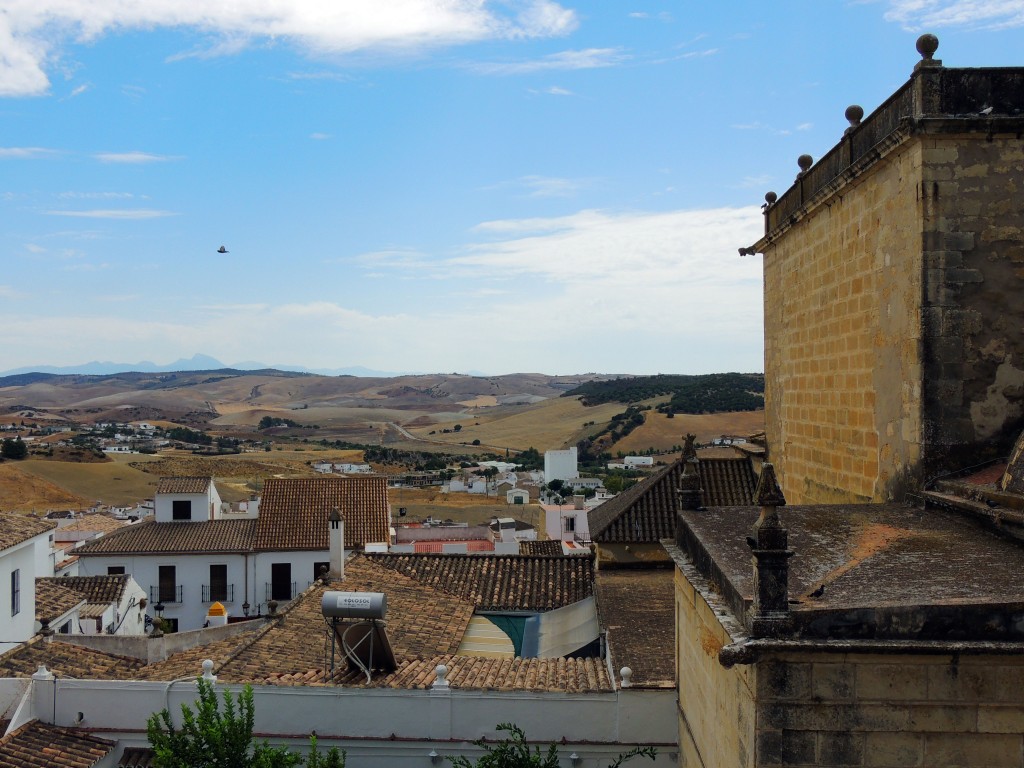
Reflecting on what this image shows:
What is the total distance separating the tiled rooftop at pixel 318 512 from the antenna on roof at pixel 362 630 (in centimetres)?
1584

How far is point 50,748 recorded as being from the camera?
9930 mm

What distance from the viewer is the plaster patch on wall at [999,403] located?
712cm

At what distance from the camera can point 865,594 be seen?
203 inches

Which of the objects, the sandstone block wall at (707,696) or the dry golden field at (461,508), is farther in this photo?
the dry golden field at (461,508)

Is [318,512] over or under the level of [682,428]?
over

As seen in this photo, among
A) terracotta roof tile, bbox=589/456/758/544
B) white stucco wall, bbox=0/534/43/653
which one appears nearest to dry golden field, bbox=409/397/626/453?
terracotta roof tile, bbox=589/456/758/544

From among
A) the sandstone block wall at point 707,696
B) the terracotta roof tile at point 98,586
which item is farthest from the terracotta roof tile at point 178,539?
the sandstone block wall at point 707,696

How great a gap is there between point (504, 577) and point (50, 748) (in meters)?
8.45

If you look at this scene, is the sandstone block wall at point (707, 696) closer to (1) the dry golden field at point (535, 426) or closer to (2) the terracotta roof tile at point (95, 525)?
(2) the terracotta roof tile at point (95, 525)

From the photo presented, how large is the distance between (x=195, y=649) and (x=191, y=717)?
18.9 feet

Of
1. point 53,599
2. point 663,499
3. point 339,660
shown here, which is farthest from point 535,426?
point 339,660

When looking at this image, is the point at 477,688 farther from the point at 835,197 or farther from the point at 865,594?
the point at 835,197

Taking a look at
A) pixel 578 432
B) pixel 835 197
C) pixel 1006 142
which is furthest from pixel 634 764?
pixel 578 432

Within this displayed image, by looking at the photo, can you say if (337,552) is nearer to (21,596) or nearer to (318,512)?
(21,596)
